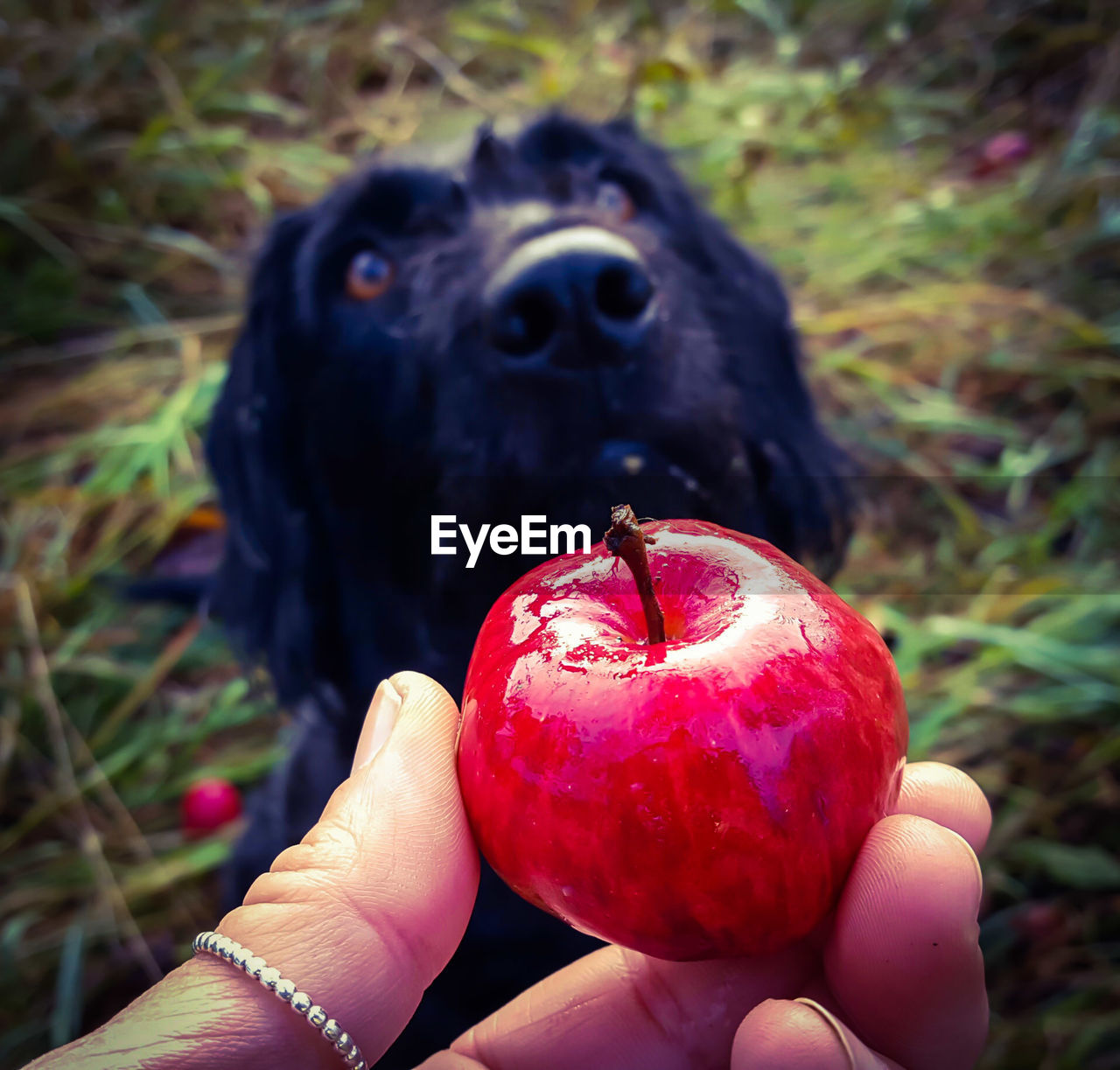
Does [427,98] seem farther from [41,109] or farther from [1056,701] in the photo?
[1056,701]

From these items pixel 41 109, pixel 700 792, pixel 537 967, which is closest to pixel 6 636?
pixel 537 967

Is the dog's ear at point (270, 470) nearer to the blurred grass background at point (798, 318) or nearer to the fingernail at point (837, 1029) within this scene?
the blurred grass background at point (798, 318)

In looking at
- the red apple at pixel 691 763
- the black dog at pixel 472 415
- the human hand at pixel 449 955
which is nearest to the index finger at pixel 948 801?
the human hand at pixel 449 955

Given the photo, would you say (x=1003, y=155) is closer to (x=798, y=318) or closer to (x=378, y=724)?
(x=798, y=318)

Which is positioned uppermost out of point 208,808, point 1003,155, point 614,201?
point 1003,155

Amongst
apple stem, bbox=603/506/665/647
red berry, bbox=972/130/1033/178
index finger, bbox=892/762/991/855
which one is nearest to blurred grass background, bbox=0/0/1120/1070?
red berry, bbox=972/130/1033/178

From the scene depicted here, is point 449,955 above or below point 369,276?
below

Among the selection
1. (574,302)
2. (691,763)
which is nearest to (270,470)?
(574,302)
